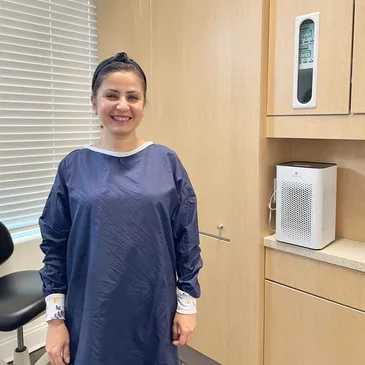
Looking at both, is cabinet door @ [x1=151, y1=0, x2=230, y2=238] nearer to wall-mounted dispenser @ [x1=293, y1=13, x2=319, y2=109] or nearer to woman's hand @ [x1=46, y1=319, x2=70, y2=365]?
wall-mounted dispenser @ [x1=293, y1=13, x2=319, y2=109]

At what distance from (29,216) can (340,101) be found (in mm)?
1829

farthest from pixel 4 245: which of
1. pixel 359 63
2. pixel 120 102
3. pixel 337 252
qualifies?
pixel 359 63

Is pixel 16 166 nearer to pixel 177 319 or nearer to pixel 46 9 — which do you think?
pixel 46 9

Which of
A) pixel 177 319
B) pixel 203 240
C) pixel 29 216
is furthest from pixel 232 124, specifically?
pixel 29 216

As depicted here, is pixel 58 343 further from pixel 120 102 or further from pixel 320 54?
pixel 320 54

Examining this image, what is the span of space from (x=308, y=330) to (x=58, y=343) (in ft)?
3.43

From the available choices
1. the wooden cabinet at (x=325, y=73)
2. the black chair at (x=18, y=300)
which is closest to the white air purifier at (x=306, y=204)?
the wooden cabinet at (x=325, y=73)

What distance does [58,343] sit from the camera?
1244mm

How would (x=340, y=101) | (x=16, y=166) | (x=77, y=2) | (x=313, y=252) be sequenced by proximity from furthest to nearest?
(x=77, y=2) → (x=16, y=166) → (x=313, y=252) → (x=340, y=101)

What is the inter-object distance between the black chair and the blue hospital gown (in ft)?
1.70

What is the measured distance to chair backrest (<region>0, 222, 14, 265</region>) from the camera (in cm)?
204

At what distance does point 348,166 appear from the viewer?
5.78ft

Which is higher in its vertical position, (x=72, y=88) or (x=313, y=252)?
(x=72, y=88)

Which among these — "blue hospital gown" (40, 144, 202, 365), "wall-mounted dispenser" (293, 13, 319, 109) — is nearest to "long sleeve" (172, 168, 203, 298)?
"blue hospital gown" (40, 144, 202, 365)
